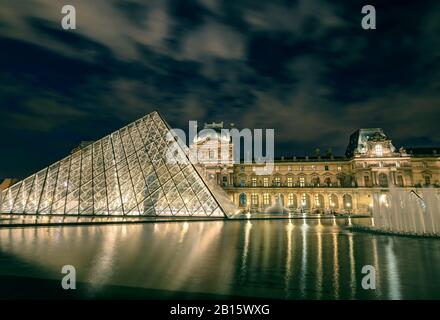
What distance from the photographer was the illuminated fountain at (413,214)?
582 inches

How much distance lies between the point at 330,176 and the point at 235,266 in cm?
5508

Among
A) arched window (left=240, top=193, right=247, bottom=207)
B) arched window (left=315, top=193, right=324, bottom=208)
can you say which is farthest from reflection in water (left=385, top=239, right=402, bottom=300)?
arched window (left=240, top=193, right=247, bottom=207)

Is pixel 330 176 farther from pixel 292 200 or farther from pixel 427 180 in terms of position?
pixel 427 180

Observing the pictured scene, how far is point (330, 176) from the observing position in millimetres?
57344

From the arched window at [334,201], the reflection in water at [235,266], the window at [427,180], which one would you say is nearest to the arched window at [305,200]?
the arched window at [334,201]

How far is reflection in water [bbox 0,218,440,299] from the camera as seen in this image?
4980 millimetres

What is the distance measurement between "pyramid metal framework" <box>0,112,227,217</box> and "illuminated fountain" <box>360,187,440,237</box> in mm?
10934

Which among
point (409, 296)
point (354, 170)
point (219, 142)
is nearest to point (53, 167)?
point (409, 296)

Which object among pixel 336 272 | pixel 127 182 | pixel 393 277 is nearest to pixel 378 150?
pixel 127 182

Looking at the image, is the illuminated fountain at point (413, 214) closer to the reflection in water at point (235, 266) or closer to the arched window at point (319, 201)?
the reflection in water at point (235, 266)

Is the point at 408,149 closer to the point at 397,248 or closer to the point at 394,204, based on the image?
→ the point at 394,204

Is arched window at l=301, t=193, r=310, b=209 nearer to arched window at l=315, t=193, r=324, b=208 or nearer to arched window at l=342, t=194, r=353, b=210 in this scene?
arched window at l=315, t=193, r=324, b=208
